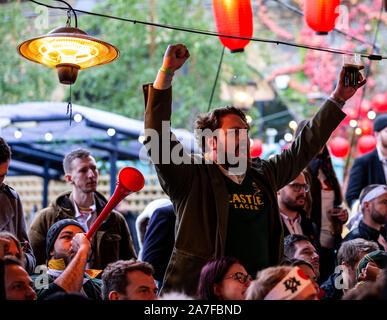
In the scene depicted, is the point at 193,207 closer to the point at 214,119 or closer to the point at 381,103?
the point at 214,119

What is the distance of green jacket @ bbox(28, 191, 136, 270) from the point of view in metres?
4.53

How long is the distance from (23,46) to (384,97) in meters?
8.91

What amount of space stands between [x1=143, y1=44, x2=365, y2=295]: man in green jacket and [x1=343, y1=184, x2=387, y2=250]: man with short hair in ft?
6.47

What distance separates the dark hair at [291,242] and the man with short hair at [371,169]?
170cm

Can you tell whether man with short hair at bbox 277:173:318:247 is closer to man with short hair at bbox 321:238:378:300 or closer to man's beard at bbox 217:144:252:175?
man with short hair at bbox 321:238:378:300

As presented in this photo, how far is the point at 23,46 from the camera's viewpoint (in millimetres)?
3818

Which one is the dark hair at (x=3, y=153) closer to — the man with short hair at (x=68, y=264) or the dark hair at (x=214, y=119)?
the man with short hair at (x=68, y=264)

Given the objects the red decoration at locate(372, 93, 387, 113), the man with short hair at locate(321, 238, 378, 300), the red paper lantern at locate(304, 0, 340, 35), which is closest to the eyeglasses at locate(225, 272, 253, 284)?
the man with short hair at locate(321, 238, 378, 300)

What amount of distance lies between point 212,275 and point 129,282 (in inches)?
18.5

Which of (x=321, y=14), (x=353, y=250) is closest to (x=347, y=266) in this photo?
(x=353, y=250)

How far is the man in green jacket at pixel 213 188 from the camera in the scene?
3023 millimetres

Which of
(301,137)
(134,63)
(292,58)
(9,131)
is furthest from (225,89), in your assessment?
(301,137)

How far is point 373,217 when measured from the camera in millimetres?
5262
